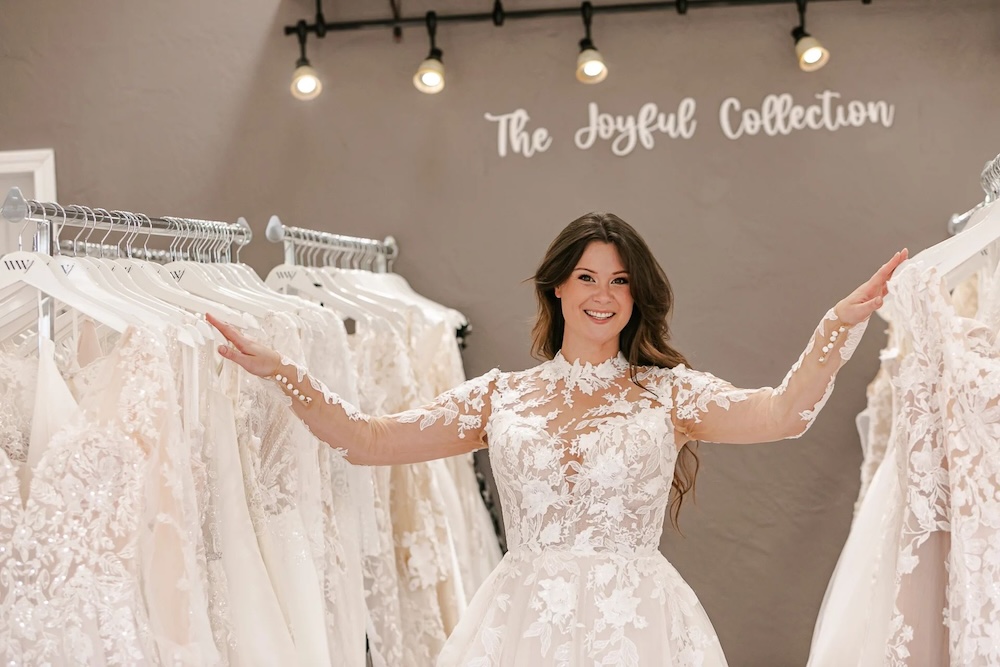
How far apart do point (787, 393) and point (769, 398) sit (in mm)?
64

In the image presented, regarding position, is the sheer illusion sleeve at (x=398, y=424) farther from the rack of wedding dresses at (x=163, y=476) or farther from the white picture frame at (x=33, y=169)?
the white picture frame at (x=33, y=169)

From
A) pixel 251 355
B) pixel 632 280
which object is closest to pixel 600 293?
pixel 632 280

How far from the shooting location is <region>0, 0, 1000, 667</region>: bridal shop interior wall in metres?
4.03

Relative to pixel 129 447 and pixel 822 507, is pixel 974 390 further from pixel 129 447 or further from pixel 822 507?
pixel 822 507

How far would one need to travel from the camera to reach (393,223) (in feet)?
14.1

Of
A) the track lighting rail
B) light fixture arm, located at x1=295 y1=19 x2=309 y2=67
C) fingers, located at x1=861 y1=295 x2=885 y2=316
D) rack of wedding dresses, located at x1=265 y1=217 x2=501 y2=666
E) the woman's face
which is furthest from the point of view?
light fixture arm, located at x1=295 y1=19 x2=309 y2=67

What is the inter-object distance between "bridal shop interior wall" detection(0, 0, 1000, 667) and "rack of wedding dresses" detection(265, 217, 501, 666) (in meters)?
0.63

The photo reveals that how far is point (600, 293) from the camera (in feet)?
7.94

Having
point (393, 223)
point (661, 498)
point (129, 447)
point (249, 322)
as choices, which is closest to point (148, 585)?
point (129, 447)

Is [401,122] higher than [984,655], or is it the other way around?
[401,122]

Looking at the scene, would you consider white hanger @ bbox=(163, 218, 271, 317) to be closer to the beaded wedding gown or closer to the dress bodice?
the beaded wedding gown

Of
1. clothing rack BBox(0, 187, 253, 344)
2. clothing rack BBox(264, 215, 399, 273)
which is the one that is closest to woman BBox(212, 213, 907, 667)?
clothing rack BBox(0, 187, 253, 344)

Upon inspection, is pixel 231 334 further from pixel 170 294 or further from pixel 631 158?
pixel 631 158

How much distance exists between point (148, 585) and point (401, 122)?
8.40ft
